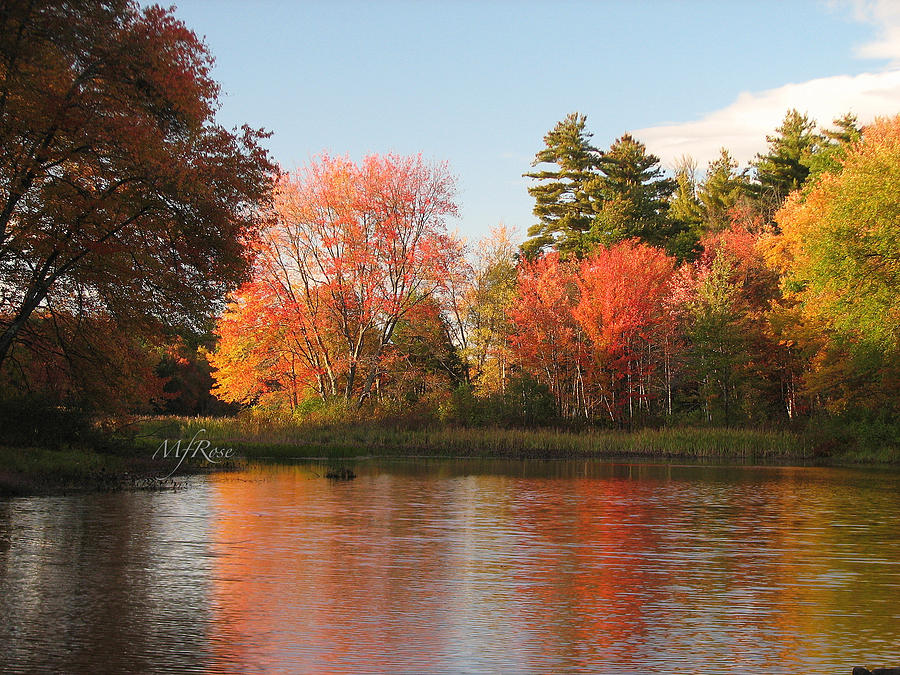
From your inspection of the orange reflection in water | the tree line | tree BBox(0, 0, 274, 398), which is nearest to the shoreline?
the tree line

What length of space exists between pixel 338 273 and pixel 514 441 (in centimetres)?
1553

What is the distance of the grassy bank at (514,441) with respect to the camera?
1608 inches

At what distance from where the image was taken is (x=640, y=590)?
1152 centimetres

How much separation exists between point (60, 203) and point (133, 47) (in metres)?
3.87

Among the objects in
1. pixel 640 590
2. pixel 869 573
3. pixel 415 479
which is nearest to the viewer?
pixel 640 590

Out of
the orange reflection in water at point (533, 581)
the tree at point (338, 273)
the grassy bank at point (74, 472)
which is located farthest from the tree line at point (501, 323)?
the orange reflection in water at point (533, 581)

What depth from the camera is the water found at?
8.48 metres

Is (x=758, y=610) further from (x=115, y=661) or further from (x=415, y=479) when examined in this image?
(x=415, y=479)

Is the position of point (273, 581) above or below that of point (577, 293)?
below

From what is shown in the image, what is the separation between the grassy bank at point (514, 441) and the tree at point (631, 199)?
22.5 m

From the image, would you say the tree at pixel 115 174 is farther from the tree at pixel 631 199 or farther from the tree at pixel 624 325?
the tree at pixel 631 199

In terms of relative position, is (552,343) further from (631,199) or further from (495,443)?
(631,199)

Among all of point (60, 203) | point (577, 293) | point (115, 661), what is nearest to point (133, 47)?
point (60, 203)

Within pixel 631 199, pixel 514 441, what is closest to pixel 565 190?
pixel 631 199
